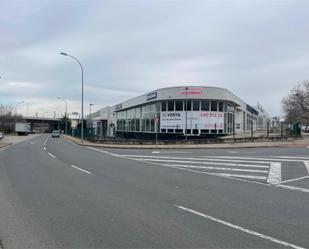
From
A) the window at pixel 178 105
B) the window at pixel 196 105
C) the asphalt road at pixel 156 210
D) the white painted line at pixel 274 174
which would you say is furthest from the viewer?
the window at pixel 178 105

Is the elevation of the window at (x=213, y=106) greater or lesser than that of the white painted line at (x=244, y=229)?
greater

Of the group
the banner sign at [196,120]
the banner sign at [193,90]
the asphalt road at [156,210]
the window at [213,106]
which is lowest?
the asphalt road at [156,210]

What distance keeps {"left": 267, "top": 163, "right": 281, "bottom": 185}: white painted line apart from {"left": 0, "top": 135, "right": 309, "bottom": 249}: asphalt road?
3cm

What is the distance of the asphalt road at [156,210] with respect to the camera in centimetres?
667

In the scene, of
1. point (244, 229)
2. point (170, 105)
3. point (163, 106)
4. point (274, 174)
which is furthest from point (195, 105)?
point (244, 229)

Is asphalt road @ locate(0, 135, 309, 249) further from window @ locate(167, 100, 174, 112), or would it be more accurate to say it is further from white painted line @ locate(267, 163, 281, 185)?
window @ locate(167, 100, 174, 112)

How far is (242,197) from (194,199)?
1259mm

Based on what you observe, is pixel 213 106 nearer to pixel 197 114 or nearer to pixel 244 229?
pixel 197 114

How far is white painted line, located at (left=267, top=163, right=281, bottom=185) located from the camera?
543 inches

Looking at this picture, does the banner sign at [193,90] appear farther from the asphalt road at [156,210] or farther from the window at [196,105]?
the asphalt road at [156,210]

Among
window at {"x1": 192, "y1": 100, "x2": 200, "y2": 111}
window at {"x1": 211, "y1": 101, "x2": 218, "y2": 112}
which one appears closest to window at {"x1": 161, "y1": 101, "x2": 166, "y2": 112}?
window at {"x1": 192, "y1": 100, "x2": 200, "y2": 111}

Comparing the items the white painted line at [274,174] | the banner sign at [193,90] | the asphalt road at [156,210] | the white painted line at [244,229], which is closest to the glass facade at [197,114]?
the banner sign at [193,90]

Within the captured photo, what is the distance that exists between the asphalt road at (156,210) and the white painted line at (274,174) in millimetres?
34

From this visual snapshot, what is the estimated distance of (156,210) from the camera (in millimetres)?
8938
